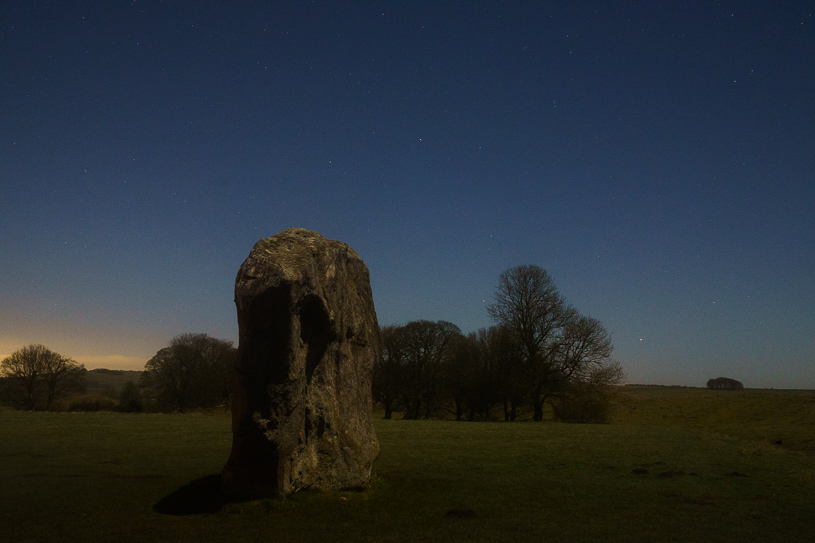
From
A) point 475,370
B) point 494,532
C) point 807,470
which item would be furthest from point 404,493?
point 475,370

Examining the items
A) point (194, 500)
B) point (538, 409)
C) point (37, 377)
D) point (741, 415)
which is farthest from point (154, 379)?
point (741, 415)

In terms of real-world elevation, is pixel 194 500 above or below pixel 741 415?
above

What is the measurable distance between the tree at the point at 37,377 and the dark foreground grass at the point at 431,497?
106 feet

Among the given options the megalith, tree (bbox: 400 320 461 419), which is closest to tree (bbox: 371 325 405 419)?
tree (bbox: 400 320 461 419)

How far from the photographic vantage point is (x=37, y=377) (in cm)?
4469

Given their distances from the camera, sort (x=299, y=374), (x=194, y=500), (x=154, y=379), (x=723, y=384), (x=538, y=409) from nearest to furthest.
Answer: (x=299, y=374) → (x=194, y=500) → (x=538, y=409) → (x=154, y=379) → (x=723, y=384)

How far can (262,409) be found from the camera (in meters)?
8.47

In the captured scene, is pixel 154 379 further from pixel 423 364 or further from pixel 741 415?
pixel 741 415

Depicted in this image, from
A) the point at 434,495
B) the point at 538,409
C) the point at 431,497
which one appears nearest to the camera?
the point at 431,497

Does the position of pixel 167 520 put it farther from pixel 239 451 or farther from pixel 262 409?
pixel 262 409

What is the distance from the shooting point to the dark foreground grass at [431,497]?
25.4 ft

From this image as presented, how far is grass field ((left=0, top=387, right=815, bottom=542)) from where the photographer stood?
7754 mm

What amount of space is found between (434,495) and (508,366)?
33.4m

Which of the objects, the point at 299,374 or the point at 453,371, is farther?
the point at 453,371
